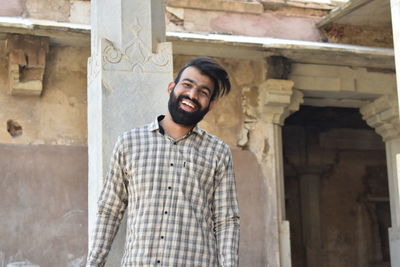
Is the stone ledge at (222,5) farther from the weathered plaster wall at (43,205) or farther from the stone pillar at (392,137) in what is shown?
the weathered plaster wall at (43,205)

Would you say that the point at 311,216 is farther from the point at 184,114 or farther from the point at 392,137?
the point at 184,114

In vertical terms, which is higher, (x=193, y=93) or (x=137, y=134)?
(x=193, y=93)

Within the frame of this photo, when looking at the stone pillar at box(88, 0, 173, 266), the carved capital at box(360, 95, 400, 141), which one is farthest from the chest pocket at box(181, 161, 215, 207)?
the carved capital at box(360, 95, 400, 141)

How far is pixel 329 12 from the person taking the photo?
7.35 metres

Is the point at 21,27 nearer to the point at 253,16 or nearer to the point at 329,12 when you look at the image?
the point at 253,16

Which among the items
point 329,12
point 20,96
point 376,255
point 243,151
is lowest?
point 376,255

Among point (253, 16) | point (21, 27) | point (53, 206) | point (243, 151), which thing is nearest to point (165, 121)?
point (21, 27)

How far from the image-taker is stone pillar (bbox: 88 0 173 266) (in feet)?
11.4

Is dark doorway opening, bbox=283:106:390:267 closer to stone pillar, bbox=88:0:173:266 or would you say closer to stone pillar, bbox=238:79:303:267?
stone pillar, bbox=238:79:303:267

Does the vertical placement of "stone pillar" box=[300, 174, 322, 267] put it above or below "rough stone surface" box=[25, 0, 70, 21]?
below

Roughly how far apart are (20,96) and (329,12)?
10.4 ft

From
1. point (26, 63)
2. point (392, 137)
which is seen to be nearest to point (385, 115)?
point (392, 137)

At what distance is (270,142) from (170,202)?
4.18m

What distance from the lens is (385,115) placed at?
7.39 metres
